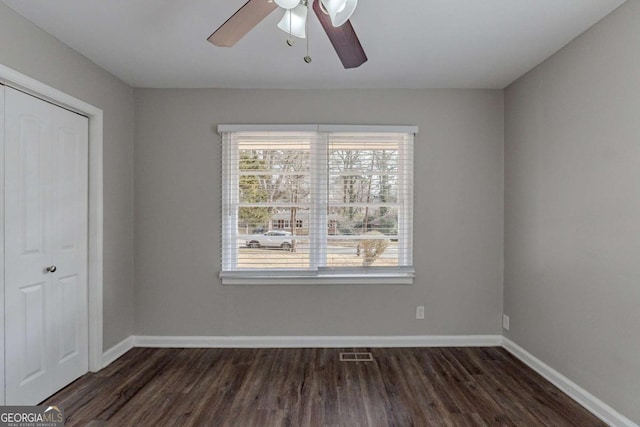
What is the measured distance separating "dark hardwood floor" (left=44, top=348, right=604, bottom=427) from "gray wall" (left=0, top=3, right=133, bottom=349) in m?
0.52

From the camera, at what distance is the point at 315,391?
8.29 ft

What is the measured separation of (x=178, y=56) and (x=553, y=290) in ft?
11.7

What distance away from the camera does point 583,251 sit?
7.73 feet

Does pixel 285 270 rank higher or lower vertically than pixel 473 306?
higher

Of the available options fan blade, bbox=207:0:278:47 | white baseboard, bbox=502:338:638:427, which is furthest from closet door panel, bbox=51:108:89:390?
white baseboard, bbox=502:338:638:427

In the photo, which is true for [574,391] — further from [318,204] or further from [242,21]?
[242,21]

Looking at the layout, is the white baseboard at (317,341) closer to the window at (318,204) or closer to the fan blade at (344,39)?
the window at (318,204)

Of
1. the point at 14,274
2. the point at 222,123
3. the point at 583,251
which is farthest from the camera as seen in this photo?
the point at 222,123

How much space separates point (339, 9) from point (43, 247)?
2.55 meters

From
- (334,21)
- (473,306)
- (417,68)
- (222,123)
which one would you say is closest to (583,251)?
(473,306)

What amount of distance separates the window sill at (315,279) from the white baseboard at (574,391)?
45.4 inches

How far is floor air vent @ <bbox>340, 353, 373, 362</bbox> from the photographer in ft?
9.99

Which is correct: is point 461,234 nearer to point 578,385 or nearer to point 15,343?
point 578,385

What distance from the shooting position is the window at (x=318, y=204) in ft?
11.0
